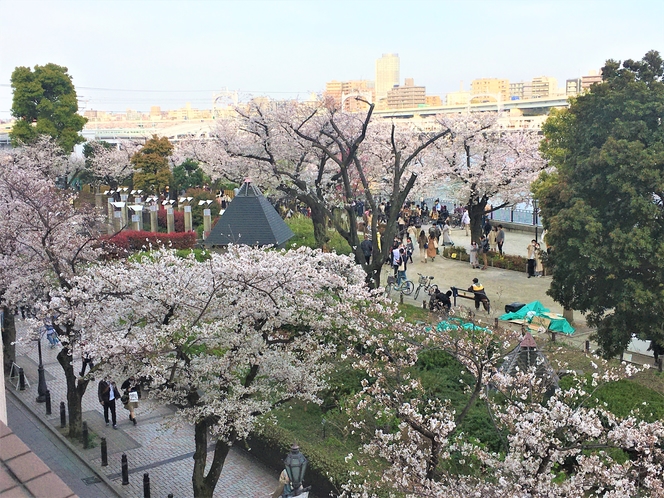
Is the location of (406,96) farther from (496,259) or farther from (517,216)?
(496,259)

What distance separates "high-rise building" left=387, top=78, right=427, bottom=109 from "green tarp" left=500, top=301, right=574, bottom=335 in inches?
5748

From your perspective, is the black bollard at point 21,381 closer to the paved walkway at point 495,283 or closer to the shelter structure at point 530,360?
the paved walkway at point 495,283

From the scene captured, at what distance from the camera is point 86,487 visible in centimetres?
1260

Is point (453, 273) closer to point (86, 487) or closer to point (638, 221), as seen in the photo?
point (638, 221)

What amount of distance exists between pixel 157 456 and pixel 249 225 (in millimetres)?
6602

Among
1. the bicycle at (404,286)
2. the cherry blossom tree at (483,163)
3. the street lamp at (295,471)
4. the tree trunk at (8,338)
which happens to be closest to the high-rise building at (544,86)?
the cherry blossom tree at (483,163)

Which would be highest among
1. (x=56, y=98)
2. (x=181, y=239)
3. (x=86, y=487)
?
(x=56, y=98)

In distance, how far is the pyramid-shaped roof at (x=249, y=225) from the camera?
17750 millimetres

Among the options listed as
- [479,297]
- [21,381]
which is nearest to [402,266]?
[479,297]

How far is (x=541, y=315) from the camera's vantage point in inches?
725

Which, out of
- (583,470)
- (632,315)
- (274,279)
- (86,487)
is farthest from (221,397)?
(632,315)

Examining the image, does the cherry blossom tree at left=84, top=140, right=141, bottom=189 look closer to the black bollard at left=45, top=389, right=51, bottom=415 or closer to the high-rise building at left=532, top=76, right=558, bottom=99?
the black bollard at left=45, top=389, right=51, bottom=415

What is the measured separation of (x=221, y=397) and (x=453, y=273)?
708 inches

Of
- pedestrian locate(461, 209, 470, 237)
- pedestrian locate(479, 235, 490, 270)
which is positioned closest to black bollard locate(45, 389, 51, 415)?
pedestrian locate(479, 235, 490, 270)
